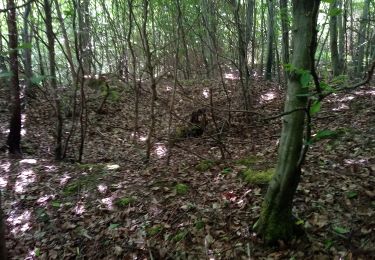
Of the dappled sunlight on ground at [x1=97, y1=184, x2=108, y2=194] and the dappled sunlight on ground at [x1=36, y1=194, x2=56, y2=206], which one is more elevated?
the dappled sunlight on ground at [x1=97, y1=184, x2=108, y2=194]

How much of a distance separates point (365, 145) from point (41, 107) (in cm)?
907

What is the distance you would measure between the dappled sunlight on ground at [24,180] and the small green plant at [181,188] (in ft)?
7.79

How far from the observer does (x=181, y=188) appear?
4.66 metres

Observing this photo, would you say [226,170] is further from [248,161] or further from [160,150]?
[160,150]

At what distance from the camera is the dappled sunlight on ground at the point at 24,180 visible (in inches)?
210

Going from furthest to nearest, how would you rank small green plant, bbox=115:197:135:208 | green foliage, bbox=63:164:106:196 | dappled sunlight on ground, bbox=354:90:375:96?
dappled sunlight on ground, bbox=354:90:375:96
green foliage, bbox=63:164:106:196
small green plant, bbox=115:197:135:208

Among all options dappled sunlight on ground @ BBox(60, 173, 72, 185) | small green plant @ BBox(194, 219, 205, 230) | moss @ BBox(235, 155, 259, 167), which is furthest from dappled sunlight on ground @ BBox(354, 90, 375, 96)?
dappled sunlight on ground @ BBox(60, 173, 72, 185)

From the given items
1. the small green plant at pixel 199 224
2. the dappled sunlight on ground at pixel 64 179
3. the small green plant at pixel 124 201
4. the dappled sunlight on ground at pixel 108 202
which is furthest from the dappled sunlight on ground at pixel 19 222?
the small green plant at pixel 199 224

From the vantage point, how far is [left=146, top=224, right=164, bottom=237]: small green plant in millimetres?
3926

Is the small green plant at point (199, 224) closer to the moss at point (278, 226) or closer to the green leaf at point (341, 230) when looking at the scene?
the moss at point (278, 226)

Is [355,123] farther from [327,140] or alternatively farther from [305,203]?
[305,203]

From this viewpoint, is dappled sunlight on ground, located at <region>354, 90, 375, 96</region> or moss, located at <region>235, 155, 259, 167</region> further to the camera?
dappled sunlight on ground, located at <region>354, 90, 375, 96</region>

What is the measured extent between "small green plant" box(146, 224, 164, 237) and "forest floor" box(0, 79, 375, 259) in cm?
1

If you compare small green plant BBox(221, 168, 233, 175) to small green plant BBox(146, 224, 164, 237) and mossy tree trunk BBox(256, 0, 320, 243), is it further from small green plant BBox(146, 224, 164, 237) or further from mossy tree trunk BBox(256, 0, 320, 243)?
mossy tree trunk BBox(256, 0, 320, 243)
